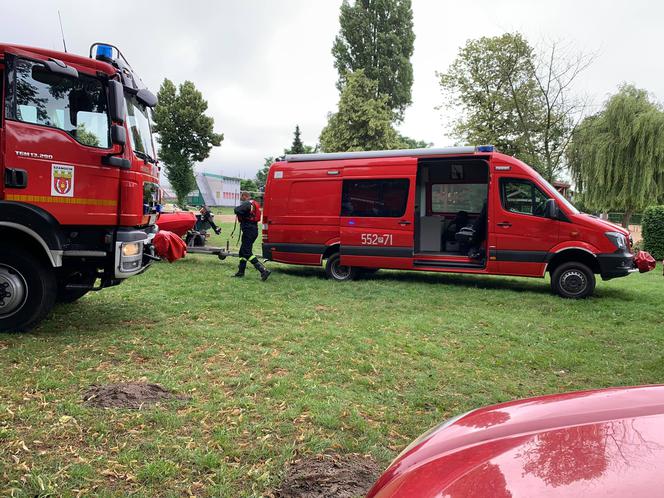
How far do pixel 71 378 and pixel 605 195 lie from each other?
75.1 ft

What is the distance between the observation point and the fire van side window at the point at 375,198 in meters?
9.48

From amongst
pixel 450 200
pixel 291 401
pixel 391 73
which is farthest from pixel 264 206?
pixel 391 73

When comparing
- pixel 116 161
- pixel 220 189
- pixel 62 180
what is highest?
pixel 220 189

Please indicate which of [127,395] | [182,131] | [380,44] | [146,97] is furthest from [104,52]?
[380,44]

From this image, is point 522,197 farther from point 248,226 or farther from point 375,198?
point 248,226

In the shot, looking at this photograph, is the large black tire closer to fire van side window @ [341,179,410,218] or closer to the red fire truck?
fire van side window @ [341,179,410,218]

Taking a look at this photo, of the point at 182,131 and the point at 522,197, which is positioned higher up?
the point at 182,131

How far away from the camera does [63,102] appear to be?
17.2ft

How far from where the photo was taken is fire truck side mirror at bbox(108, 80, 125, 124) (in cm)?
532

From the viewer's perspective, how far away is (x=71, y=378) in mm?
4094

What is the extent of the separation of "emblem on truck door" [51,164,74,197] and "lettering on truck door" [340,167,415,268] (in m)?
5.60

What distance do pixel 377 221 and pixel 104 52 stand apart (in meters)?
5.70

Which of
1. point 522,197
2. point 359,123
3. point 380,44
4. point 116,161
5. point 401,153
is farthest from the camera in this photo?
point 380,44

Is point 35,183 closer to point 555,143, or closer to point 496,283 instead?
point 496,283
